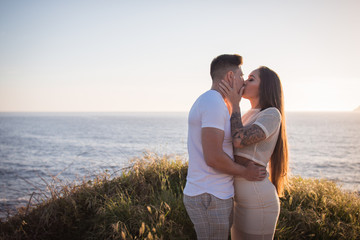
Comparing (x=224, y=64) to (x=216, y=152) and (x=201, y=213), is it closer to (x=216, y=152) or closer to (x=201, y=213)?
(x=216, y=152)

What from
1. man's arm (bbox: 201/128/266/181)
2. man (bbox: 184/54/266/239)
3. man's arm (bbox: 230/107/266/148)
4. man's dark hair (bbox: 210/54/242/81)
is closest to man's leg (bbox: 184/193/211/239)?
man (bbox: 184/54/266/239)

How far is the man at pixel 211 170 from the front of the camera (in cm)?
248

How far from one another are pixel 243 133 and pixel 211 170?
0.53 meters

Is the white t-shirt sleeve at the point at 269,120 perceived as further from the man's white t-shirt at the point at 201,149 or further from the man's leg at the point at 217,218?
the man's leg at the point at 217,218

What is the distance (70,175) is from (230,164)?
1835cm

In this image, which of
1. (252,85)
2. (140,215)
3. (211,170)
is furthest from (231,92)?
(140,215)

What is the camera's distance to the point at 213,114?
2475 millimetres

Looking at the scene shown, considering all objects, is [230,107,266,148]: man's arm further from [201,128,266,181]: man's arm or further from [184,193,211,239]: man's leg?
[184,193,211,239]: man's leg

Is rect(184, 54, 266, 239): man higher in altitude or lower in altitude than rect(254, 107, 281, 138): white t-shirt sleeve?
lower

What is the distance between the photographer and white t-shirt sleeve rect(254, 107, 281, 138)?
2754 millimetres

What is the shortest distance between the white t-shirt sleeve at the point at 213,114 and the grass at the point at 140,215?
6.80ft

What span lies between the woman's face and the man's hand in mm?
921

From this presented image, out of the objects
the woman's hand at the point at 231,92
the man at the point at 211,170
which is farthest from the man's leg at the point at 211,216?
the woman's hand at the point at 231,92

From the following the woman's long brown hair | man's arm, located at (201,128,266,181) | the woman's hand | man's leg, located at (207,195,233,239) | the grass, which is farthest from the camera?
the grass
